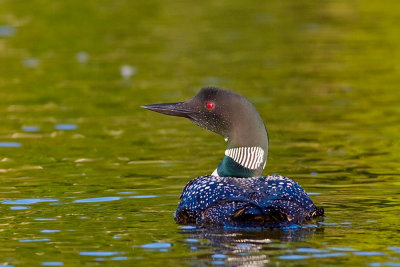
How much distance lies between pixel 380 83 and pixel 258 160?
269 inches

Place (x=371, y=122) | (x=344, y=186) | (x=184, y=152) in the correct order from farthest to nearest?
(x=371, y=122)
(x=184, y=152)
(x=344, y=186)

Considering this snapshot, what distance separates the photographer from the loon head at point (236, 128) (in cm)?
738

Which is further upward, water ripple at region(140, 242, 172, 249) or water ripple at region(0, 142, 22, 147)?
water ripple at region(0, 142, 22, 147)

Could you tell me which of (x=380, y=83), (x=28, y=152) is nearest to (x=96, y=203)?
(x=28, y=152)

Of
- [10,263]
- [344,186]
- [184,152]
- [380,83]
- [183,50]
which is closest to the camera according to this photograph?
[10,263]

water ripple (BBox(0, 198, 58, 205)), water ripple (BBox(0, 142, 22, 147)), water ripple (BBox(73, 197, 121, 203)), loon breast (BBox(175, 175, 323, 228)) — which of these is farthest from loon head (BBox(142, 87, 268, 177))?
water ripple (BBox(0, 142, 22, 147))

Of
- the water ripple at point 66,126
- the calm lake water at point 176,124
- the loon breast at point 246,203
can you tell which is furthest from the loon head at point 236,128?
the water ripple at point 66,126

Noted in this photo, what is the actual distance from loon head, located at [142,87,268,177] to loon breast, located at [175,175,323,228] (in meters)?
0.39

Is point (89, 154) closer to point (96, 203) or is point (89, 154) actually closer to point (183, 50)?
point (96, 203)

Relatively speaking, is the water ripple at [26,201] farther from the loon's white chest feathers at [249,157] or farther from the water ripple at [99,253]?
the water ripple at [99,253]

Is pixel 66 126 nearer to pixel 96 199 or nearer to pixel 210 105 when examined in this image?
pixel 96 199

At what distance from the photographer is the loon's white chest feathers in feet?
24.1

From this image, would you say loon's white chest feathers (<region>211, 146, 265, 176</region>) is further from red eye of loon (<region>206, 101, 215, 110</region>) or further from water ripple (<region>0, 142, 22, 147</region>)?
water ripple (<region>0, 142, 22, 147</region>)

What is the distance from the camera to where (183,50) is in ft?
56.1
